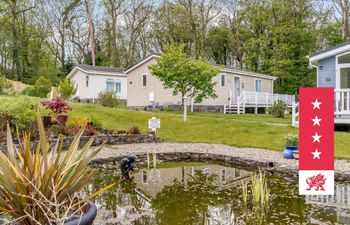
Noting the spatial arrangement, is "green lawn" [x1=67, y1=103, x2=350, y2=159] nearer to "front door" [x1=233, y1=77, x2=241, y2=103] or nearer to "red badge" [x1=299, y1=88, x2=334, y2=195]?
"red badge" [x1=299, y1=88, x2=334, y2=195]

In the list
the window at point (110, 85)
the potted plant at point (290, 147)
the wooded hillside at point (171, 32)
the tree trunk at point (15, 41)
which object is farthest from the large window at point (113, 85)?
the potted plant at point (290, 147)

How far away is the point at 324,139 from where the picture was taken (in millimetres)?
4020

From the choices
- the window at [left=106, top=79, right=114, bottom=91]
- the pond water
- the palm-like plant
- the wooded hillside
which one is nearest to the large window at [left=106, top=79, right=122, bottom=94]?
the window at [left=106, top=79, right=114, bottom=91]

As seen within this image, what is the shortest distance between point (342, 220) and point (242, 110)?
19424 millimetres

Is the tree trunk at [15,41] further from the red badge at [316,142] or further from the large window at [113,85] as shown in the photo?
the red badge at [316,142]

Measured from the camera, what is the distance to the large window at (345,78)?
643 inches

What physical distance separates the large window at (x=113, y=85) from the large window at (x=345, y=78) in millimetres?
18102

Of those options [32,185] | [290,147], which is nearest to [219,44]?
[290,147]

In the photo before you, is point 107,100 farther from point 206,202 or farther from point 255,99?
point 206,202

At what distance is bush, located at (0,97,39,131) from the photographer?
11.9 m

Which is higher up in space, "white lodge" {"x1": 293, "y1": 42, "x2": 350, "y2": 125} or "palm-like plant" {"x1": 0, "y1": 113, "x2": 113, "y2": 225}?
"white lodge" {"x1": 293, "y1": 42, "x2": 350, "y2": 125}

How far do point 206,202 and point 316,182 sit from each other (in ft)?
9.04

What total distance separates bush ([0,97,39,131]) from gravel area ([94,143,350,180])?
278 centimetres

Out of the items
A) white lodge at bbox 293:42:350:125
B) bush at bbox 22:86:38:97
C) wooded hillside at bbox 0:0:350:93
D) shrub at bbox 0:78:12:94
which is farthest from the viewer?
wooded hillside at bbox 0:0:350:93
